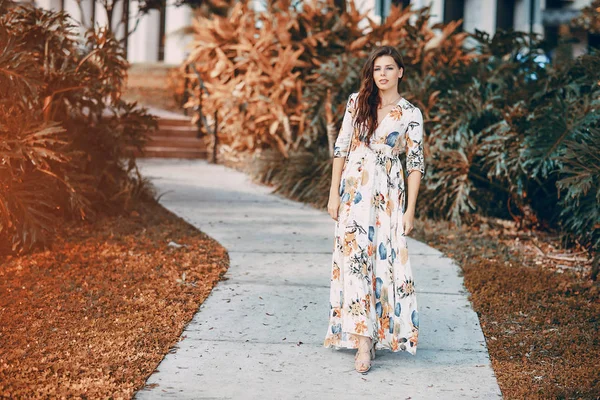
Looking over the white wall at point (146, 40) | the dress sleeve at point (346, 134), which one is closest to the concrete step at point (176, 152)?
the dress sleeve at point (346, 134)

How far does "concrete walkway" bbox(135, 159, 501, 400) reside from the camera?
173 inches

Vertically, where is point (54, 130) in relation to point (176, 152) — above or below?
above

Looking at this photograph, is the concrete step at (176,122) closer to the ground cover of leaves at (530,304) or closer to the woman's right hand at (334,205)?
the ground cover of leaves at (530,304)

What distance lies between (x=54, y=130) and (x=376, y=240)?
328 centimetres

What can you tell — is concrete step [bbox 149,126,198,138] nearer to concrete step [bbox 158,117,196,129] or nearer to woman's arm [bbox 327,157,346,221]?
concrete step [bbox 158,117,196,129]

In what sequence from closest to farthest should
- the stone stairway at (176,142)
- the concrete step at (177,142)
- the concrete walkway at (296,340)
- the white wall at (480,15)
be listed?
the concrete walkway at (296,340), the stone stairway at (176,142), the concrete step at (177,142), the white wall at (480,15)

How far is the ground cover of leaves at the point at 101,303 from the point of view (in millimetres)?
4422

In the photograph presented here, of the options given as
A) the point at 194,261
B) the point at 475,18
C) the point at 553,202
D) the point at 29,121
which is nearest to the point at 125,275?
the point at 194,261

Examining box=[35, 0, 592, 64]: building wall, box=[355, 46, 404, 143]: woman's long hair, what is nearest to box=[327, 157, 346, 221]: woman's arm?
box=[355, 46, 404, 143]: woman's long hair

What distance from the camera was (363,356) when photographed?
15.3 ft

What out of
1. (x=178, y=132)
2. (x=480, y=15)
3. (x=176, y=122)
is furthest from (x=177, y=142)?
(x=480, y=15)

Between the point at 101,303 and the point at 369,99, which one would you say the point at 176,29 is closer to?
the point at 101,303

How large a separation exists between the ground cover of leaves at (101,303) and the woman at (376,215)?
1.15 meters

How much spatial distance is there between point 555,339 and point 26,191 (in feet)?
14.3
